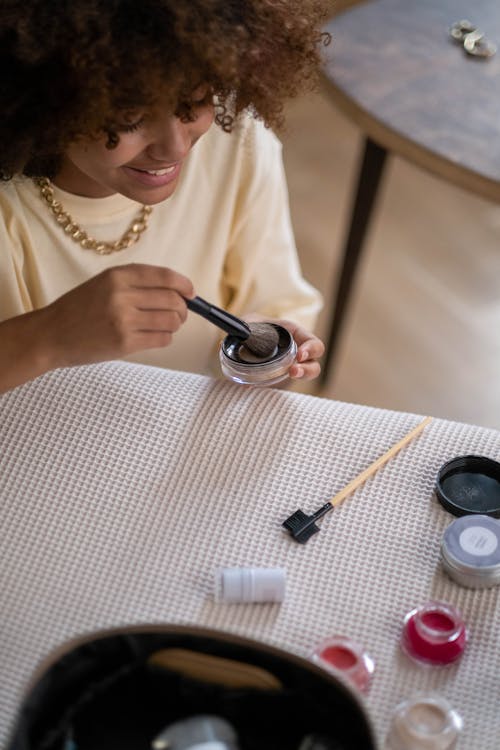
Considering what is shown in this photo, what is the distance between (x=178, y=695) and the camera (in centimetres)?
44

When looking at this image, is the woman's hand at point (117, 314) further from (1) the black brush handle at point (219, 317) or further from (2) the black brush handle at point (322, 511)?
(2) the black brush handle at point (322, 511)

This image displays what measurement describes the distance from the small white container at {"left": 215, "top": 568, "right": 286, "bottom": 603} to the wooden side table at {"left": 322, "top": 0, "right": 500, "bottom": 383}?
66 centimetres

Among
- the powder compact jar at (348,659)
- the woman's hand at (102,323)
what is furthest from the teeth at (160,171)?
the powder compact jar at (348,659)

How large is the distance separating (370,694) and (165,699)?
160mm

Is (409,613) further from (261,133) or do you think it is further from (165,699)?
(261,133)

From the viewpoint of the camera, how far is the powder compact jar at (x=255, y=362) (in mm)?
759

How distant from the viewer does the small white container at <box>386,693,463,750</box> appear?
51 cm

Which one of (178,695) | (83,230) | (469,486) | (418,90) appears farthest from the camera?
(418,90)

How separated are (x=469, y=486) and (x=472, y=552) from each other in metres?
0.07

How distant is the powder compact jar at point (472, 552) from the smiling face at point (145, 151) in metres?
0.36

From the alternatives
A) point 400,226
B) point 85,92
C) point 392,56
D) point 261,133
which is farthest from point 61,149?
point 400,226

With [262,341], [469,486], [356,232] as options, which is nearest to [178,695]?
[469,486]

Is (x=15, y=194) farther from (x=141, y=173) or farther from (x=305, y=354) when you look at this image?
(x=305, y=354)

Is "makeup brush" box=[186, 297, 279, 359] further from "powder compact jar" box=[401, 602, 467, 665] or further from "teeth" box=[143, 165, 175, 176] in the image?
"powder compact jar" box=[401, 602, 467, 665]
